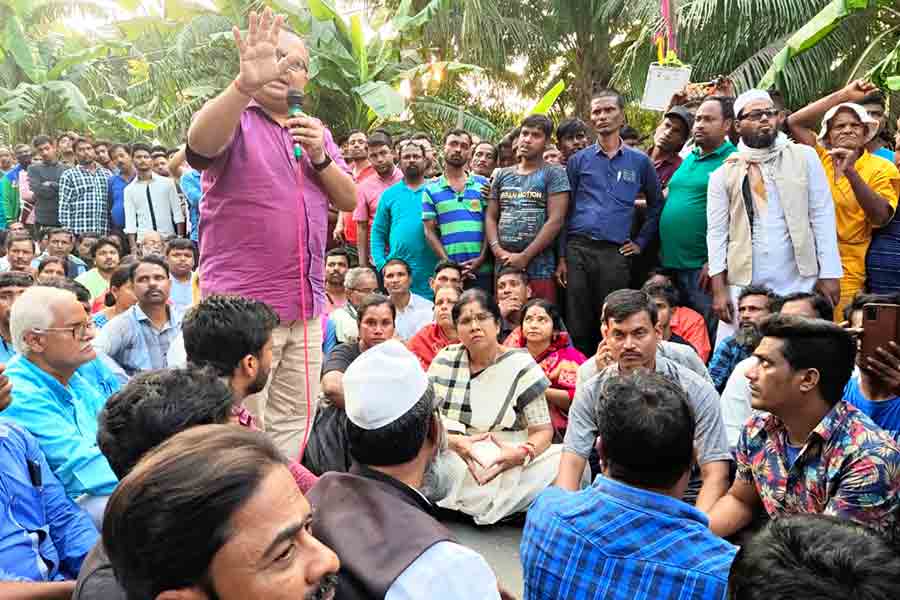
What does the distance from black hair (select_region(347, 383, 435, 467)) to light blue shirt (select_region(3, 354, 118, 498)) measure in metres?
1.12

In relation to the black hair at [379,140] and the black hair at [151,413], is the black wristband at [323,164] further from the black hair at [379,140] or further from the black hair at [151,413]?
the black hair at [379,140]

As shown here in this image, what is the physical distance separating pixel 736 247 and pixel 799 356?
2.15 metres

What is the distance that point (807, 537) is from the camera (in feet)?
3.88

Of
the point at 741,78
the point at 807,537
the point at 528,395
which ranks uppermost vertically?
the point at 741,78

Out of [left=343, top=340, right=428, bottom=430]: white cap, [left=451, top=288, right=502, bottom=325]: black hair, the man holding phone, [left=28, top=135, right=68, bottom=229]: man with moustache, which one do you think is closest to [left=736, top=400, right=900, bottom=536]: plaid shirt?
the man holding phone

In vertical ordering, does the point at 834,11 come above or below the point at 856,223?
above

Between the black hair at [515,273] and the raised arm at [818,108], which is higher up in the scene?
the raised arm at [818,108]

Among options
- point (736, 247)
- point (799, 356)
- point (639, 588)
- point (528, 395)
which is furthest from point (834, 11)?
point (639, 588)

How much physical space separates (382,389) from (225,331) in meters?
0.89

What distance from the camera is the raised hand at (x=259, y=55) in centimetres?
255

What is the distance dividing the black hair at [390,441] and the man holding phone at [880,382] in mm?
1618

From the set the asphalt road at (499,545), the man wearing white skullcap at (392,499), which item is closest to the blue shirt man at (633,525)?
the man wearing white skullcap at (392,499)

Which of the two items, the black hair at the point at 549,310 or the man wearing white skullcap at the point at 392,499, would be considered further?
the black hair at the point at 549,310

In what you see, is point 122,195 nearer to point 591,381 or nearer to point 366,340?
point 366,340
